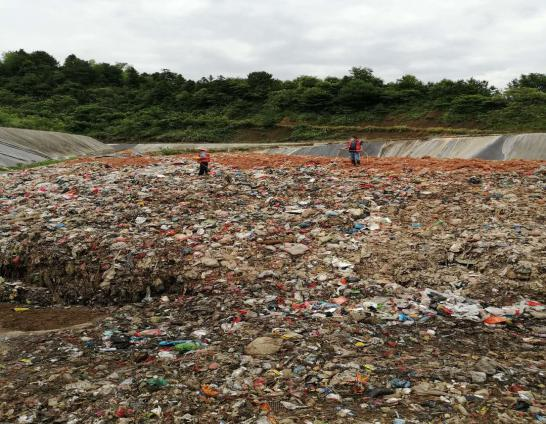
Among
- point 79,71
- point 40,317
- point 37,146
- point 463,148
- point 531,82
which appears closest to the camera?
point 40,317

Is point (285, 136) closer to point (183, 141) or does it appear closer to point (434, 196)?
point (183, 141)

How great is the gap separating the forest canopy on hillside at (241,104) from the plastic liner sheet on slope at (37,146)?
4.02m

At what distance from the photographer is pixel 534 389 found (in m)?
3.53

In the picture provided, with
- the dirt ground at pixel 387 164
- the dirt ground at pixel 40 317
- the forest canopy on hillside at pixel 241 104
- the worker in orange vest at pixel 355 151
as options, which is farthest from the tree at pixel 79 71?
the dirt ground at pixel 40 317

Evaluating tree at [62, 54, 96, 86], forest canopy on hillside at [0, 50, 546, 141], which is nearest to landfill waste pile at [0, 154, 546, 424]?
forest canopy on hillside at [0, 50, 546, 141]

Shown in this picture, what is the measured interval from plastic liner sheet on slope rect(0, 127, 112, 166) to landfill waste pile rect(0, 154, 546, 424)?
9377 mm

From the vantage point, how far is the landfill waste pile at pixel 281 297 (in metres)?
3.49

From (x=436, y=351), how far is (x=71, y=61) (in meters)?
44.0

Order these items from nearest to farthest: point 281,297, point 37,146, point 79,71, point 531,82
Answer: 1. point 281,297
2. point 37,146
3. point 531,82
4. point 79,71

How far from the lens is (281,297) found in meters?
5.43

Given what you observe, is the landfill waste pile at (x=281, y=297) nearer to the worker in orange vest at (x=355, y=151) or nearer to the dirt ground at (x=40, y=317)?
the dirt ground at (x=40, y=317)

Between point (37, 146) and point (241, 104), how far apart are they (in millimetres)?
14686

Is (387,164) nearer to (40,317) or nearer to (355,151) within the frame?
(355,151)

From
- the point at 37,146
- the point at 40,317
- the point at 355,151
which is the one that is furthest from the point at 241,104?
the point at 40,317
